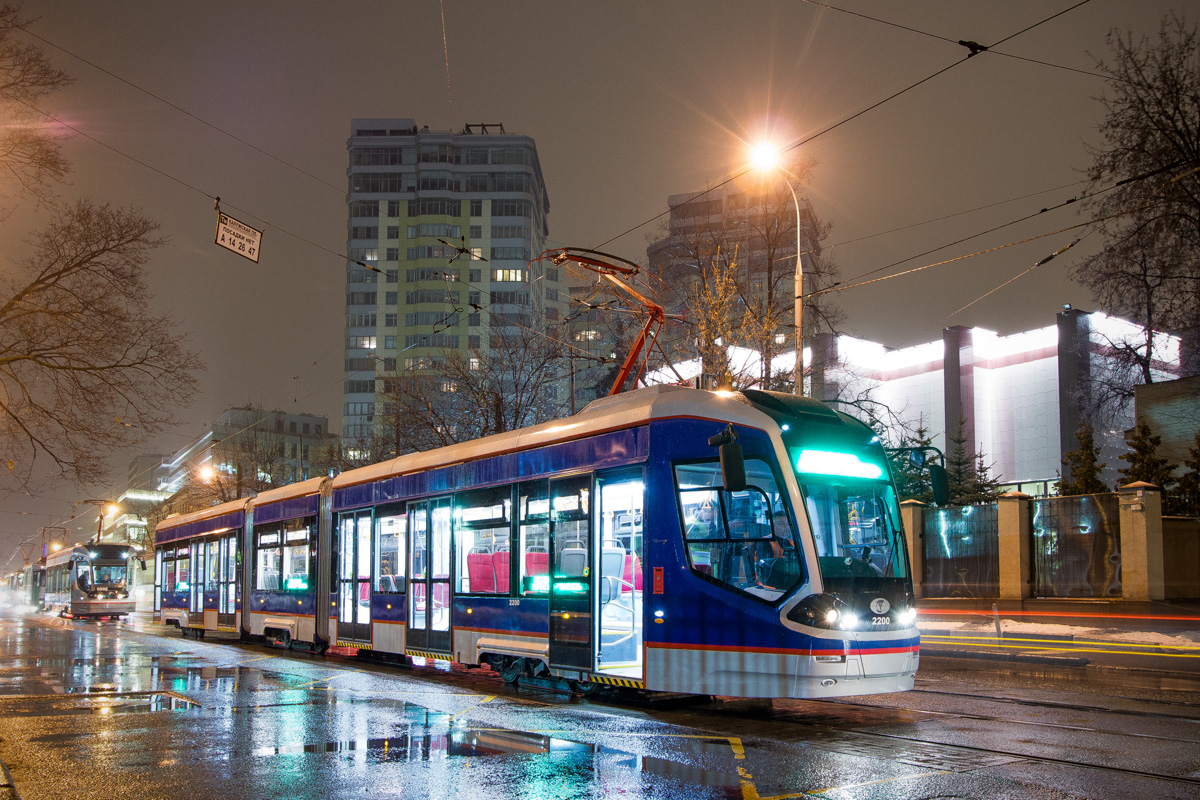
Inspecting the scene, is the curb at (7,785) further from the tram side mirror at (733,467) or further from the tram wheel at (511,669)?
the tram wheel at (511,669)

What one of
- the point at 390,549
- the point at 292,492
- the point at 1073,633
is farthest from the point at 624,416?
the point at 1073,633

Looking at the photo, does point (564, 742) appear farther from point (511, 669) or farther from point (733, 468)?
point (511, 669)

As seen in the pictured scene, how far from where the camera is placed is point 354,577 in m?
17.0

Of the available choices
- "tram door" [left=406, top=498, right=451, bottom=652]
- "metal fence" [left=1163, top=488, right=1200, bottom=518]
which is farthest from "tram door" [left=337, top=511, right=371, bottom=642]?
"metal fence" [left=1163, top=488, right=1200, bottom=518]

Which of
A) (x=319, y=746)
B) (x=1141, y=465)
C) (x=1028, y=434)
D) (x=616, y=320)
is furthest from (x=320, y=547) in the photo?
(x=1028, y=434)

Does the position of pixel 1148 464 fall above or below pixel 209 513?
above

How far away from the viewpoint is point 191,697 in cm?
1197

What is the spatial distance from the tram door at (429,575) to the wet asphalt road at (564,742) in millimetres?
778

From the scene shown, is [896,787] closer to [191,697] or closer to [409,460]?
[191,697]

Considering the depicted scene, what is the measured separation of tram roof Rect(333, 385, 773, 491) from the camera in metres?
10.4

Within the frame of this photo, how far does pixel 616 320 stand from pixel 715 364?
8326mm

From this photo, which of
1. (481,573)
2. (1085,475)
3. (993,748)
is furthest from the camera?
(1085,475)

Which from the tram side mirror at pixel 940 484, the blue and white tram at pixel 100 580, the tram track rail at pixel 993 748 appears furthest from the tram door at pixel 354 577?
the blue and white tram at pixel 100 580

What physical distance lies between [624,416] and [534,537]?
219 centimetres
